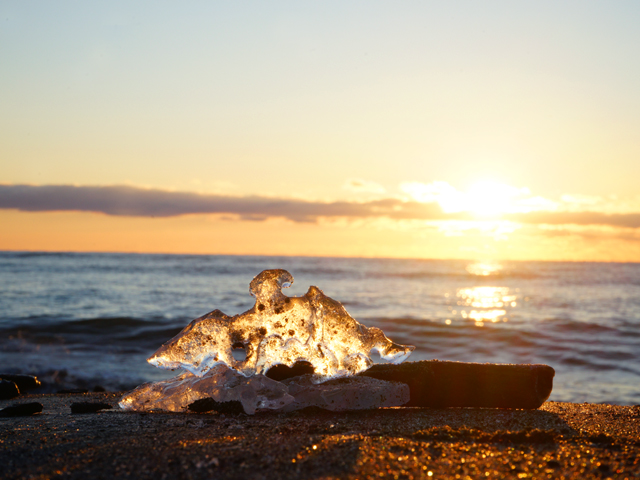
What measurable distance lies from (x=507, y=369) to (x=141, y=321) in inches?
410

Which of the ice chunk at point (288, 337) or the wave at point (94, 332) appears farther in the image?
the wave at point (94, 332)

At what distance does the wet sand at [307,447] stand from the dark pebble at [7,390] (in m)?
1.97

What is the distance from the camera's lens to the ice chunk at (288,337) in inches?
163

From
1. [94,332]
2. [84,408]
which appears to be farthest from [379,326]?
[84,408]

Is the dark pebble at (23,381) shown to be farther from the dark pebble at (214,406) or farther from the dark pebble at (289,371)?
the dark pebble at (289,371)

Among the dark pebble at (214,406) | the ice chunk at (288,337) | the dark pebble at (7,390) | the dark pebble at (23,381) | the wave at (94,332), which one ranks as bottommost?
the wave at (94,332)

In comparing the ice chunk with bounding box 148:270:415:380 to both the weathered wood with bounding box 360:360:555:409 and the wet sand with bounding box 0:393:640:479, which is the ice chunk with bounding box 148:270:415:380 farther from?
the wet sand with bounding box 0:393:640:479

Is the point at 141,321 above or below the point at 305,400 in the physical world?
below

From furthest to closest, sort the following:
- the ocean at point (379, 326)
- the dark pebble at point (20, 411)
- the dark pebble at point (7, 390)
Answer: the ocean at point (379, 326)
the dark pebble at point (7, 390)
the dark pebble at point (20, 411)

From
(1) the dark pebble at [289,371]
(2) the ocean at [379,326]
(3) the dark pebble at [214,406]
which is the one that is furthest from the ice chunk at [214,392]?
(2) the ocean at [379,326]

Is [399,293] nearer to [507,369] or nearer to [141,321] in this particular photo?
[141,321]

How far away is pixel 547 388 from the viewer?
13.8 feet

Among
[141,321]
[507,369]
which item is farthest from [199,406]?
[141,321]

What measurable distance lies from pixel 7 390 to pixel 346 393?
3.77 metres
